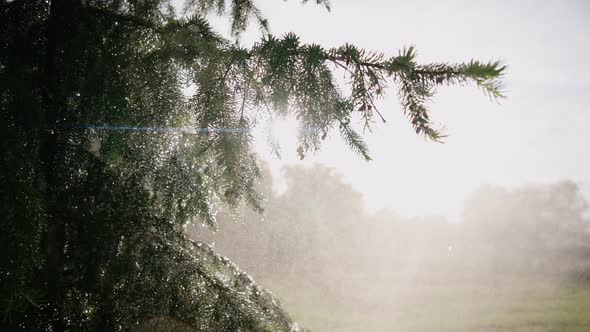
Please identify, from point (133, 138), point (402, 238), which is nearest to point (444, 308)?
point (402, 238)

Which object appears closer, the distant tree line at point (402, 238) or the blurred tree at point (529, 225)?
the distant tree line at point (402, 238)

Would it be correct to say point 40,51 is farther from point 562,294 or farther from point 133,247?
point 562,294

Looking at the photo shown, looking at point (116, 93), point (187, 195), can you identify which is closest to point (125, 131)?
point (116, 93)

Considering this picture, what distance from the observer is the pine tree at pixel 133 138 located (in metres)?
1.19

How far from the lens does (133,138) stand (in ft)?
5.05

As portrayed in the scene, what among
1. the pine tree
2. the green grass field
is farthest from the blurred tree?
the pine tree

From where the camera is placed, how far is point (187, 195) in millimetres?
1863

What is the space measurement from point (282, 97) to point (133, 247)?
1.07 metres

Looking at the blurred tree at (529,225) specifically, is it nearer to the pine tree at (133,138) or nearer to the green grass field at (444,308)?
the green grass field at (444,308)

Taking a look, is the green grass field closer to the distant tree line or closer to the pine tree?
the distant tree line

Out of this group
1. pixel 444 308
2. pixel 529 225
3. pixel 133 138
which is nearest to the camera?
pixel 133 138

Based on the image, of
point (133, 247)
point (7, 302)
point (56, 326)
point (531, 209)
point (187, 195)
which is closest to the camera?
point (7, 302)

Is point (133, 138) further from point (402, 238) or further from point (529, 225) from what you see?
point (529, 225)

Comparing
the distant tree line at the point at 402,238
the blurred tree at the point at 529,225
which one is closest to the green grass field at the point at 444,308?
the distant tree line at the point at 402,238
